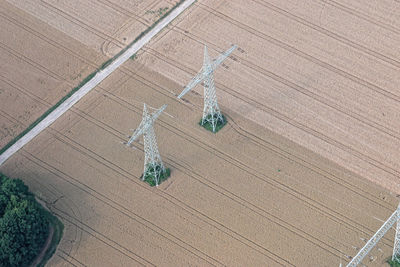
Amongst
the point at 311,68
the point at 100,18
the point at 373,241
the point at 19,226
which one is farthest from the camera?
the point at 100,18

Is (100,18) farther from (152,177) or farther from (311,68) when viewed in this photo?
(311,68)

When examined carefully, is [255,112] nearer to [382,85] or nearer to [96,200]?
[382,85]

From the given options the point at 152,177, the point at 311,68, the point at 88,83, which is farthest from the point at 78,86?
the point at 311,68

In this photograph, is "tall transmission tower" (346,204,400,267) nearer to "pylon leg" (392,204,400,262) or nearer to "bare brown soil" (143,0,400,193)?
"pylon leg" (392,204,400,262)

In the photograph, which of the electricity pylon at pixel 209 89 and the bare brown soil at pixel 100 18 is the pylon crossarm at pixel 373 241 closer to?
the electricity pylon at pixel 209 89

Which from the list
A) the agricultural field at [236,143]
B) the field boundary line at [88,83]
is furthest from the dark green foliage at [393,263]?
the field boundary line at [88,83]
